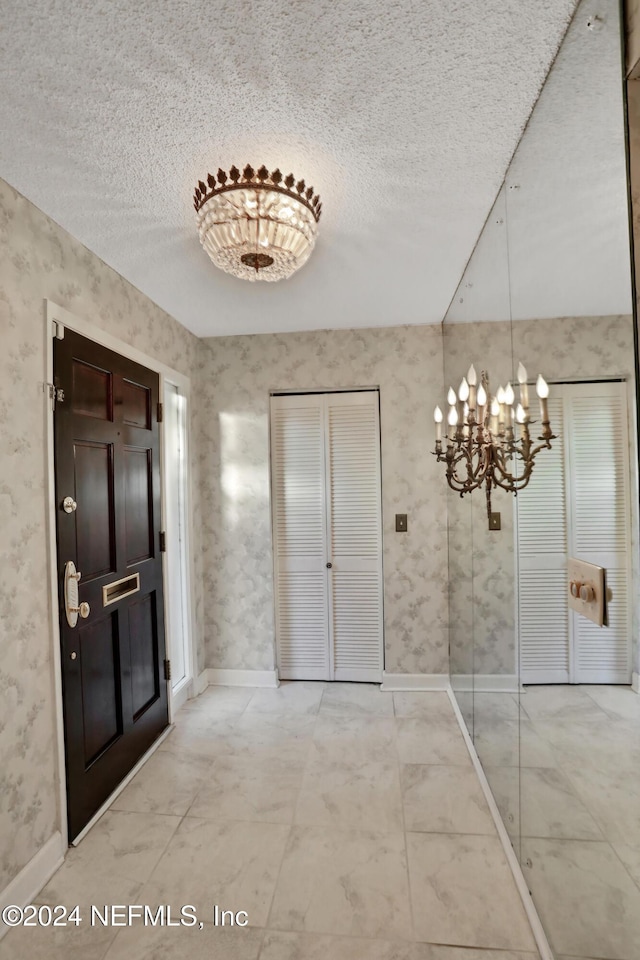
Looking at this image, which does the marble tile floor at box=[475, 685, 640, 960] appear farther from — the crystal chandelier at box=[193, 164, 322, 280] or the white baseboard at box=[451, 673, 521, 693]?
the crystal chandelier at box=[193, 164, 322, 280]

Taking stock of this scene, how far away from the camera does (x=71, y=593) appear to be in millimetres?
1814

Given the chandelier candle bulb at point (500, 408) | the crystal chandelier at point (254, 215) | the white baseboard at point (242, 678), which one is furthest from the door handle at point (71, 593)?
the chandelier candle bulb at point (500, 408)

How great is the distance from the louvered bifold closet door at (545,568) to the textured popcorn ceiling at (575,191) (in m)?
0.27

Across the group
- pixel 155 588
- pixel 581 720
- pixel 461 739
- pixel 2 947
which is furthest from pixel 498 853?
pixel 155 588

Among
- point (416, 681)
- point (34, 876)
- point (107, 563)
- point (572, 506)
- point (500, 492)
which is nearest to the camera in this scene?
point (572, 506)

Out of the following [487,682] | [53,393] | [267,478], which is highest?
[53,393]

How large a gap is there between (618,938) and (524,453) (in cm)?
109

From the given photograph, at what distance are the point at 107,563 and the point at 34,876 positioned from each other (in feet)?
3.75

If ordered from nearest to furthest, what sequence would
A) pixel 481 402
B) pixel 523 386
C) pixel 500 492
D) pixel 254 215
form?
1. pixel 523 386
2. pixel 254 215
3. pixel 500 492
4. pixel 481 402

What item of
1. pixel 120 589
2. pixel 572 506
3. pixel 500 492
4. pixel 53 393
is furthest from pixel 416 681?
pixel 53 393

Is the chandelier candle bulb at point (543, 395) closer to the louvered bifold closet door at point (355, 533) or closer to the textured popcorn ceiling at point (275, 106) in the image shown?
the textured popcorn ceiling at point (275, 106)

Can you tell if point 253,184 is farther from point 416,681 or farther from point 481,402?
point 416,681

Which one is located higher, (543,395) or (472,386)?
(472,386)

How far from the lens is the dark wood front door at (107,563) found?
1820 mm
